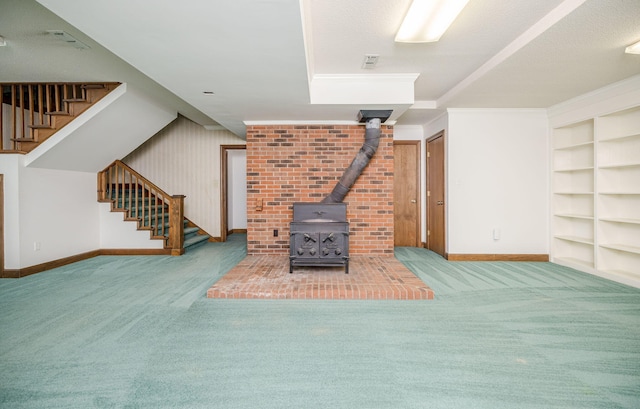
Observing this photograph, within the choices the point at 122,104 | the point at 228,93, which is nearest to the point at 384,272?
the point at 228,93

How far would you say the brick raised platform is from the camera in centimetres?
309

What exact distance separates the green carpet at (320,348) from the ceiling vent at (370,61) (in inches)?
97.8

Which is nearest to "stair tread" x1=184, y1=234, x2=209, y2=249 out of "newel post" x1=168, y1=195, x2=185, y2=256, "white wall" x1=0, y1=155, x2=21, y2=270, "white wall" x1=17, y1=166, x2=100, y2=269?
"newel post" x1=168, y1=195, x2=185, y2=256

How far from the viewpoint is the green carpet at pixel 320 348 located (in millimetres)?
1643

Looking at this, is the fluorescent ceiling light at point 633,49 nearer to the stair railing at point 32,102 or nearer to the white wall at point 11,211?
the stair railing at point 32,102

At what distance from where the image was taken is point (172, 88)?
131 inches

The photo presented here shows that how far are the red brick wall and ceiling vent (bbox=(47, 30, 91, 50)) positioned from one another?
2209 millimetres

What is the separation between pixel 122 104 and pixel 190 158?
2378mm

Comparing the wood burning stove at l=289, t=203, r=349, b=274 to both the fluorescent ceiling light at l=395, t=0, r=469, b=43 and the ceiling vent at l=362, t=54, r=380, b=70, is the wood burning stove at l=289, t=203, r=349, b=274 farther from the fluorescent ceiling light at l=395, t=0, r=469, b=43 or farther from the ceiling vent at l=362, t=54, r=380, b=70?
the fluorescent ceiling light at l=395, t=0, r=469, b=43

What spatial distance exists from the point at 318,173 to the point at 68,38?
324 centimetres

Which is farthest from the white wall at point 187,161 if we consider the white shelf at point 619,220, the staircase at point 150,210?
the white shelf at point 619,220

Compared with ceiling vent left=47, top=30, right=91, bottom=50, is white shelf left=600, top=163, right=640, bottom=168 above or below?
below

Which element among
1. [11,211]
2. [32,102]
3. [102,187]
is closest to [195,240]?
[102,187]

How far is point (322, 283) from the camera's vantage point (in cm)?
335
